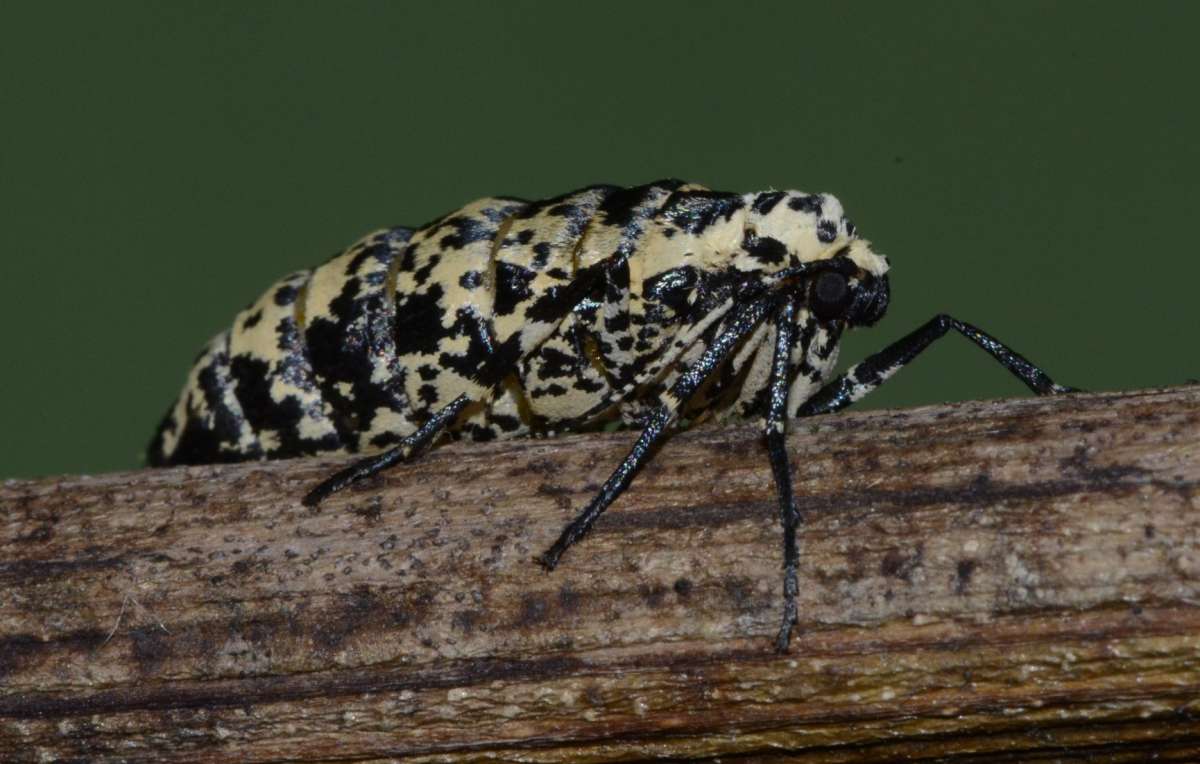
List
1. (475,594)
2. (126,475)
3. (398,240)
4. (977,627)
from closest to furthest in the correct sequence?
(977,627)
(475,594)
(126,475)
(398,240)

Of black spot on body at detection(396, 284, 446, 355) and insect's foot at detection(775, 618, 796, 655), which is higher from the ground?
black spot on body at detection(396, 284, 446, 355)

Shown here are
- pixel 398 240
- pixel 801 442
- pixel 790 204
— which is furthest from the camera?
pixel 398 240

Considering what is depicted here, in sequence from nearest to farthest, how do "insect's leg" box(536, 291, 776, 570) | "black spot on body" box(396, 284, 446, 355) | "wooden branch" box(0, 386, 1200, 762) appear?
1. "wooden branch" box(0, 386, 1200, 762)
2. "insect's leg" box(536, 291, 776, 570)
3. "black spot on body" box(396, 284, 446, 355)

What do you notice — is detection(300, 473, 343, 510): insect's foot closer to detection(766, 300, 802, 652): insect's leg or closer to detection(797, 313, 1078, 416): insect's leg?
detection(766, 300, 802, 652): insect's leg

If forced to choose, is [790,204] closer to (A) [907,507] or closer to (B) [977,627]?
(A) [907,507]

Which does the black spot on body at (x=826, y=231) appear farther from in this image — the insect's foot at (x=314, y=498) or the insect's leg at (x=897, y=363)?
the insect's foot at (x=314, y=498)

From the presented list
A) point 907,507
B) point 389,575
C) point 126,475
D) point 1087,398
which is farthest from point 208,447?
point 1087,398

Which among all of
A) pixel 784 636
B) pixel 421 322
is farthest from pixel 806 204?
pixel 784 636

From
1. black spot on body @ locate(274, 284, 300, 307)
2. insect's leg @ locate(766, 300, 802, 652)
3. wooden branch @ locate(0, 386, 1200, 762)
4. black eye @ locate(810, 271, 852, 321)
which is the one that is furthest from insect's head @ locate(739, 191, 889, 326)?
black spot on body @ locate(274, 284, 300, 307)
